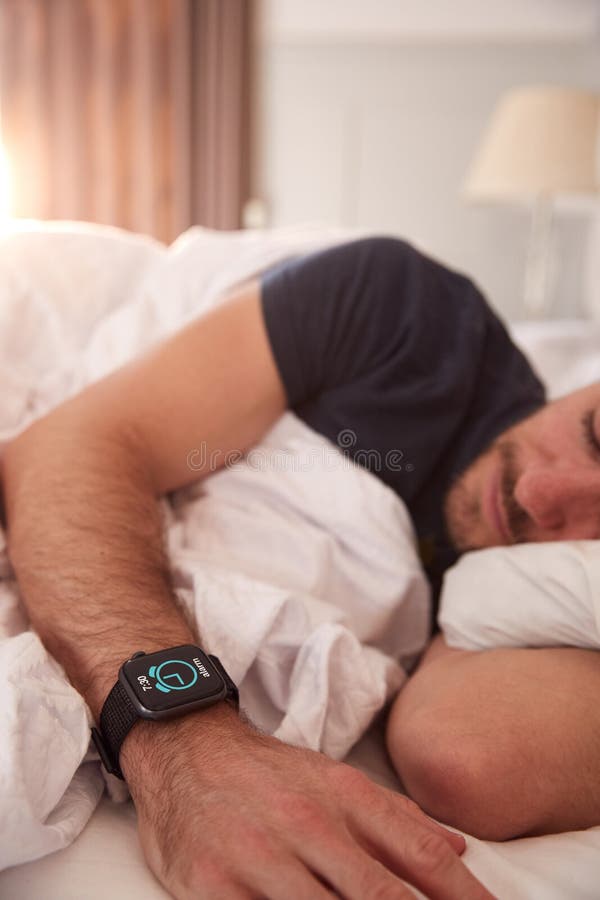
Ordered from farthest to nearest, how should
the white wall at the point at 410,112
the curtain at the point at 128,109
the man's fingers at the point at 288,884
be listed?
the curtain at the point at 128,109 < the white wall at the point at 410,112 < the man's fingers at the point at 288,884

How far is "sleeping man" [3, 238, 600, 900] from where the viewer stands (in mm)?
506

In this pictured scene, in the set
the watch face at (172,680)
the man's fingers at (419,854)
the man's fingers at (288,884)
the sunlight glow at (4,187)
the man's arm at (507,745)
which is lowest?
the man's arm at (507,745)

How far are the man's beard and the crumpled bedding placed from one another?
76 millimetres

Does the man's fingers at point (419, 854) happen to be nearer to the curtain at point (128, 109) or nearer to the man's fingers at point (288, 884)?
the man's fingers at point (288, 884)

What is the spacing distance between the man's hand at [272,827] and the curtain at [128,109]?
250 cm

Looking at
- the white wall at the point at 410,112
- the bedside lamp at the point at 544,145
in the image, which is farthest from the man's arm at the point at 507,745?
the white wall at the point at 410,112

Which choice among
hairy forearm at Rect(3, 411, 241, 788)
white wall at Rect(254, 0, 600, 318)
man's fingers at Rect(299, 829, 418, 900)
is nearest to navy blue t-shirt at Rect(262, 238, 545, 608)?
hairy forearm at Rect(3, 411, 241, 788)

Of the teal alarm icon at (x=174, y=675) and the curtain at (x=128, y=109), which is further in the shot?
the curtain at (x=128, y=109)

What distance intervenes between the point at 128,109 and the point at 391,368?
2.25 metres

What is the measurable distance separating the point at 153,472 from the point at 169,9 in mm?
2396

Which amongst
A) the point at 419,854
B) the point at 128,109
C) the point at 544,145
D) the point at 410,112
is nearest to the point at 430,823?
the point at 419,854

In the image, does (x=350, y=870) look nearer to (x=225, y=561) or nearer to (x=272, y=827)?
(x=272, y=827)

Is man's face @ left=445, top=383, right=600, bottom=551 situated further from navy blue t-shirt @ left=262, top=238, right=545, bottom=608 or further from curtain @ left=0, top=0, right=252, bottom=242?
curtain @ left=0, top=0, right=252, bottom=242

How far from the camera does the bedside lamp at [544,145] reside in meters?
2.03
